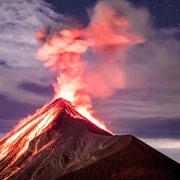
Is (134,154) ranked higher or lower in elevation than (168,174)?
higher

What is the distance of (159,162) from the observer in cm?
15162

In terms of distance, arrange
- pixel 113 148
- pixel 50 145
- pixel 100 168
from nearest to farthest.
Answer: pixel 100 168 → pixel 113 148 → pixel 50 145

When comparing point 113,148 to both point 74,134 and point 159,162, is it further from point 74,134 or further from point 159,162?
point 74,134

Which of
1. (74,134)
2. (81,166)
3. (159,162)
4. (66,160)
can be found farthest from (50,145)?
(159,162)

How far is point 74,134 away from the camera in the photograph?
645ft

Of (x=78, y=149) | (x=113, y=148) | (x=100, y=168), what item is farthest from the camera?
(x=78, y=149)

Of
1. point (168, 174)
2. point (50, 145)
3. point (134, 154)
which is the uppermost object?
point (50, 145)

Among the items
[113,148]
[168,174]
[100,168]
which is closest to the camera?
[168,174]

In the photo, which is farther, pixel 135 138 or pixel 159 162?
pixel 135 138

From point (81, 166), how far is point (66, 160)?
50.7ft

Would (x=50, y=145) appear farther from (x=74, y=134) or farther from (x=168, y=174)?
(x=168, y=174)

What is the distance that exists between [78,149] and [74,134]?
1759cm

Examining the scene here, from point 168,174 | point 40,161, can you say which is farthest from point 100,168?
A: point 40,161

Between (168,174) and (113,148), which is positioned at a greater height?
(113,148)
